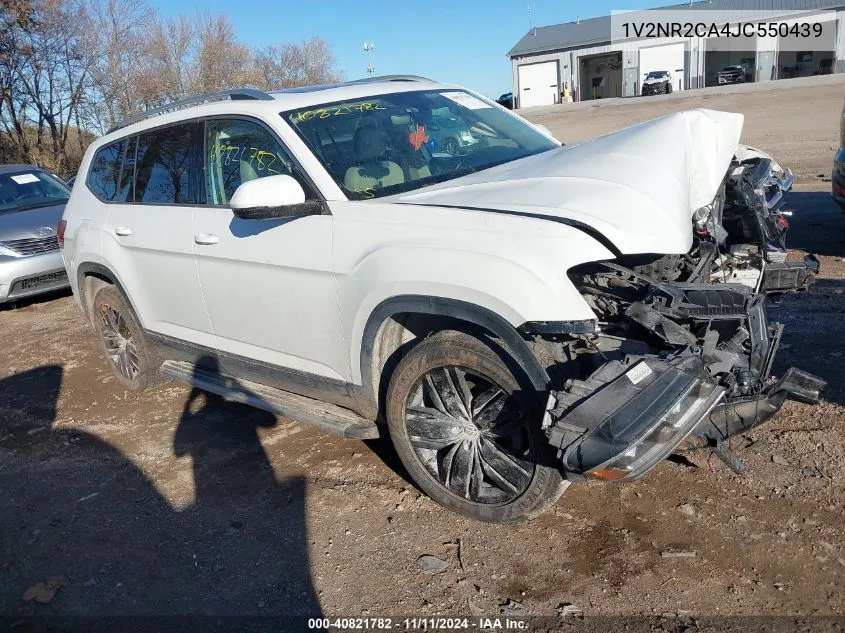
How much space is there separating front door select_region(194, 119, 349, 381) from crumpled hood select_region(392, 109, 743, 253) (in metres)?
0.57

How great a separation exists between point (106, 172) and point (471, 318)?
3.65m

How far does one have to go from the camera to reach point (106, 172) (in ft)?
17.3

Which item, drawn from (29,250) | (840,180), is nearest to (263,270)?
(840,180)

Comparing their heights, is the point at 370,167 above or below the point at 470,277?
above

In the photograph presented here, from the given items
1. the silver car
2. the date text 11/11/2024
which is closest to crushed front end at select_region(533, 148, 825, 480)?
the date text 11/11/2024

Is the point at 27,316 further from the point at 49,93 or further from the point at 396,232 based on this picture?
the point at 49,93

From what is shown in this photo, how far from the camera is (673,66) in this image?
49.5 m

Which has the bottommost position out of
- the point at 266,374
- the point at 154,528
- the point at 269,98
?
the point at 154,528

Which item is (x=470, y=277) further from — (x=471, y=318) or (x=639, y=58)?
(x=639, y=58)

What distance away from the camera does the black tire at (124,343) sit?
5.16 meters

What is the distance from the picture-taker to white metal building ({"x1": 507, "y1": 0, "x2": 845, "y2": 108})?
46344 millimetres

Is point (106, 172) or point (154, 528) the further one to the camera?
point (106, 172)

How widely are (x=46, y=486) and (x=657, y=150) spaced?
3.99m

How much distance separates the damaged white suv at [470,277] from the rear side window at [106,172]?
0.49 metres
